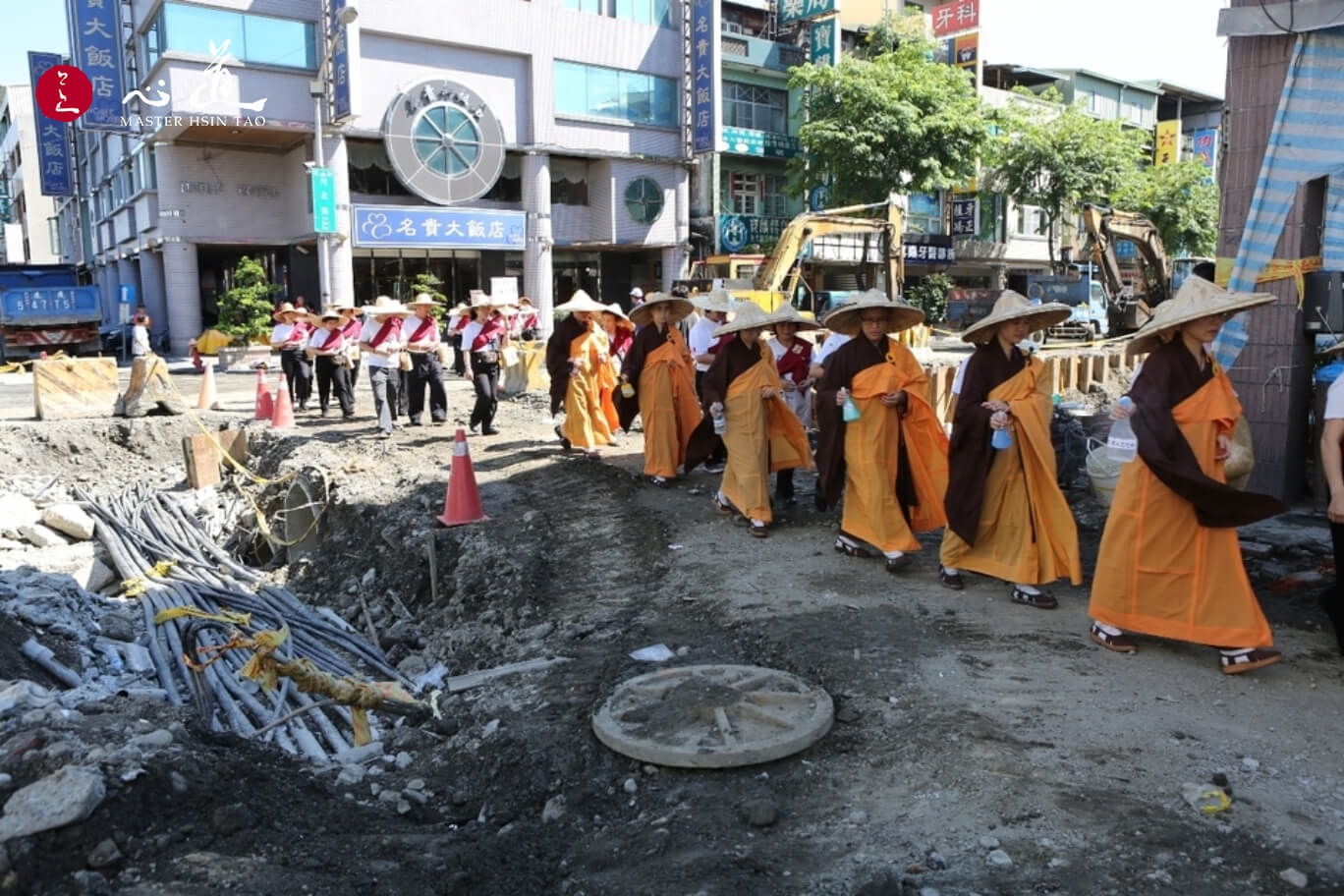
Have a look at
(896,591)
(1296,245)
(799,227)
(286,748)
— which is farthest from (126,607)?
(799,227)

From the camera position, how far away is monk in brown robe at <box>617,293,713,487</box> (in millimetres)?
9578

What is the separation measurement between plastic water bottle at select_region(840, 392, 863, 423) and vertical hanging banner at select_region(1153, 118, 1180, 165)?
138 feet

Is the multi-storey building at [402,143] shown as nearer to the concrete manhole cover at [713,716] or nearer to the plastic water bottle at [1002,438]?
the plastic water bottle at [1002,438]

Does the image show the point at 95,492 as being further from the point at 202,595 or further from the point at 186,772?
the point at 186,772

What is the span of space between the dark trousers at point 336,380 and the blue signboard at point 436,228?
13.7 metres

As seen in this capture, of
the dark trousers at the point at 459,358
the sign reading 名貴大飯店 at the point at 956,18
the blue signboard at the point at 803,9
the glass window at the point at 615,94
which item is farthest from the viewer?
the sign reading 名貴大飯店 at the point at 956,18

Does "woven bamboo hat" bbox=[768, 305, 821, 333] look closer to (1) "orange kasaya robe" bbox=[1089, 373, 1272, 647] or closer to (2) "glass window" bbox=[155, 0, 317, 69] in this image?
(1) "orange kasaya robe" bbox=[1089, 373, 1272, 647]

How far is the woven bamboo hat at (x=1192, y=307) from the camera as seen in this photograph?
4.78 m

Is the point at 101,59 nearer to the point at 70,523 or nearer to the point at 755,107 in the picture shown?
the point at 755,107

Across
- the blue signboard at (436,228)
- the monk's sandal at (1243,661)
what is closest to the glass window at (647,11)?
the blue signboard at (436,228)

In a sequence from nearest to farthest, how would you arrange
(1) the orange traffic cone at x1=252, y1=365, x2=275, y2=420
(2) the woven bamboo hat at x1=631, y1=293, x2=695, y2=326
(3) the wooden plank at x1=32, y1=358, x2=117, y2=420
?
(2) the woven bamboo hat at x1=631, y1=293, x2=695, y2=326
(3) the wooden plank at x1=32, y1=358, x2=117, y2=420
(1) the orange traffic cone at x1=252, y1=365, x2=275, y2=420

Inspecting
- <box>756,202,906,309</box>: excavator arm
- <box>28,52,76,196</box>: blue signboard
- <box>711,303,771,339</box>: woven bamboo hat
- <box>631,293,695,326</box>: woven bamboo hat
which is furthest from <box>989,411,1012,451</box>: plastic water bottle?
<box>28,52,76,196</box>: blue signboard

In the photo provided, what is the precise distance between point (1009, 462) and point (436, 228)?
24.8 m

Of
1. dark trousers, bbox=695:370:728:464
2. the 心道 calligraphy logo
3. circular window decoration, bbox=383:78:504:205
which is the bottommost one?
dark trousers, bbox=695:370:728:464
